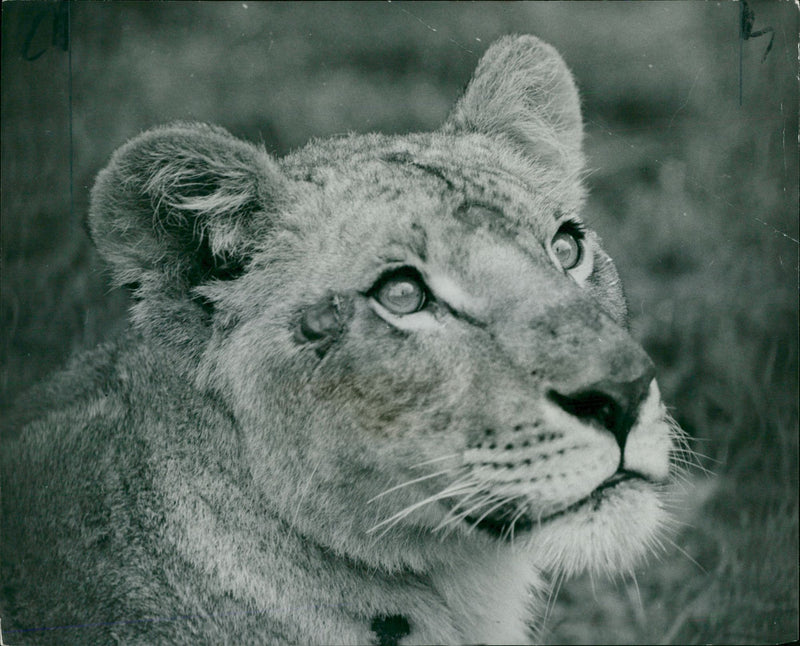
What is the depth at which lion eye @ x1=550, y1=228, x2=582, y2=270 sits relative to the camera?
468 centimetres

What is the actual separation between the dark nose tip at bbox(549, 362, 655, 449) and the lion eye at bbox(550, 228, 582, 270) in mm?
1029

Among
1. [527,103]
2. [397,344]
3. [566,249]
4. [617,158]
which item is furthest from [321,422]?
[617,158]

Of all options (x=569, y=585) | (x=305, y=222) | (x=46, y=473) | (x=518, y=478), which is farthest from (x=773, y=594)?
(x=46, y=473)

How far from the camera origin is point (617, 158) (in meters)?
5.87

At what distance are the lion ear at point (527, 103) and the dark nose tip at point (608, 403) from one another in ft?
6.29

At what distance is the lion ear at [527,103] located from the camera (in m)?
5.14

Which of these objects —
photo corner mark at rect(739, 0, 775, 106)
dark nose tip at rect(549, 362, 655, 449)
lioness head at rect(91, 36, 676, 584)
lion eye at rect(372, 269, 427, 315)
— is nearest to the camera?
dark nose tip at rect(549, 362, 655, 449)

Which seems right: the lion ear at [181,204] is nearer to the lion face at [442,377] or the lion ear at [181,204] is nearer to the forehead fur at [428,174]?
the lion face at [442,377]

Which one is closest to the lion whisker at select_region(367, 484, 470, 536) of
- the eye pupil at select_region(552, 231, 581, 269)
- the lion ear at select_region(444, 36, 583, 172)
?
the eye pupil at select_region(552, 231, 581, 269)

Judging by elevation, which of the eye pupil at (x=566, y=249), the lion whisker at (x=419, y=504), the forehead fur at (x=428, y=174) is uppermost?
the forehead fur at (x=428, y=174)

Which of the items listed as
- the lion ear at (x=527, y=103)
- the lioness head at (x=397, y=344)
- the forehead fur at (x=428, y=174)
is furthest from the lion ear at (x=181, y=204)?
the lion ear at (x=527, y=103)

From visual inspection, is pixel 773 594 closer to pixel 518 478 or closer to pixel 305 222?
pixel 518 478

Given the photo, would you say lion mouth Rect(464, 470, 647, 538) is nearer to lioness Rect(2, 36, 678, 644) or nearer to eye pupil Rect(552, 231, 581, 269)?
lioness Rect(2, 36, 678, 644)

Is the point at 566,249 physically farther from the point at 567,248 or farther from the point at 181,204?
the point at 181,204
